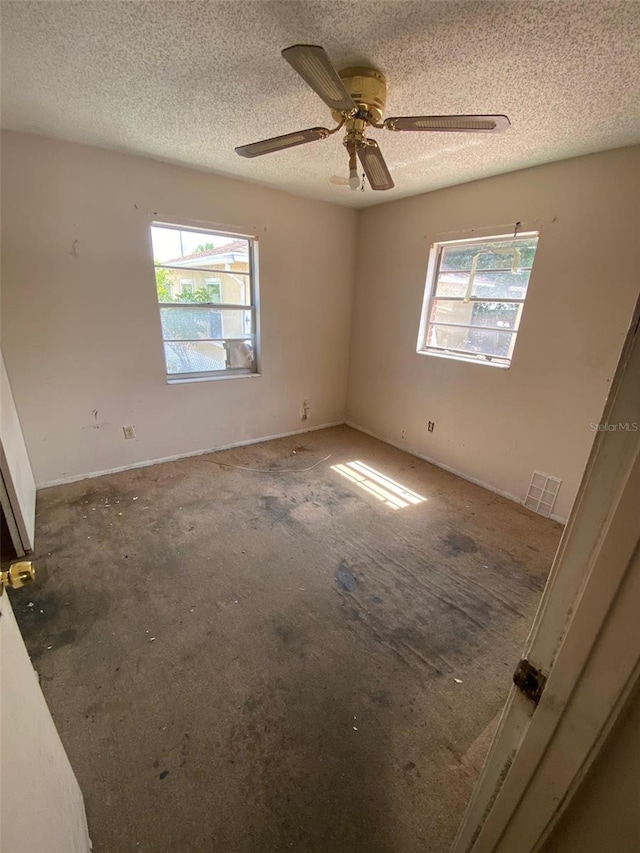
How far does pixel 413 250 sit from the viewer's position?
3.25m

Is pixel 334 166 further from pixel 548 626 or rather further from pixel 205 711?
pixel 205 711

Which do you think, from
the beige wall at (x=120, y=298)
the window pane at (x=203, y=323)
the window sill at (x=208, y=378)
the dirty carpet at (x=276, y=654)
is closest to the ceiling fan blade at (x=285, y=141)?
the beige wall at (x=120, y=298)

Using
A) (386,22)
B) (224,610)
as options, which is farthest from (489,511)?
(386,22)

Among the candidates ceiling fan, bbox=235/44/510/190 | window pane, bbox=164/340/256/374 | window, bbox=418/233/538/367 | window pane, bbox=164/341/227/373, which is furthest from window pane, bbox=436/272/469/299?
window pane, bbox=164/341/227/373

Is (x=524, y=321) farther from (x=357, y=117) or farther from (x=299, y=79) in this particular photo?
(x=299, y=79)

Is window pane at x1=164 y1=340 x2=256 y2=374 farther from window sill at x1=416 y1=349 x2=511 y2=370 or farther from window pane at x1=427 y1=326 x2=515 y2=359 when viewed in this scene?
window pane at x1=427 y1=326 x2=515 y2=359

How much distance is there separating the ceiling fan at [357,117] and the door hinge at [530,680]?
1652mm

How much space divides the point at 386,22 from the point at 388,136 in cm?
84

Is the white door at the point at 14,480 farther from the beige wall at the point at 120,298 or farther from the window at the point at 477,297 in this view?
the window at the point at 477,297

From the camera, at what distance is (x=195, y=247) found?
301 centimetres

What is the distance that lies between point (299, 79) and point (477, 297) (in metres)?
2.04

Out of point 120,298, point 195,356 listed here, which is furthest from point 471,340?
point 120,298

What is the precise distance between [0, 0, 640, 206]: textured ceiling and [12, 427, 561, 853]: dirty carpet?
2.42m

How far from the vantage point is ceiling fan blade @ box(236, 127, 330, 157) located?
154 cm
